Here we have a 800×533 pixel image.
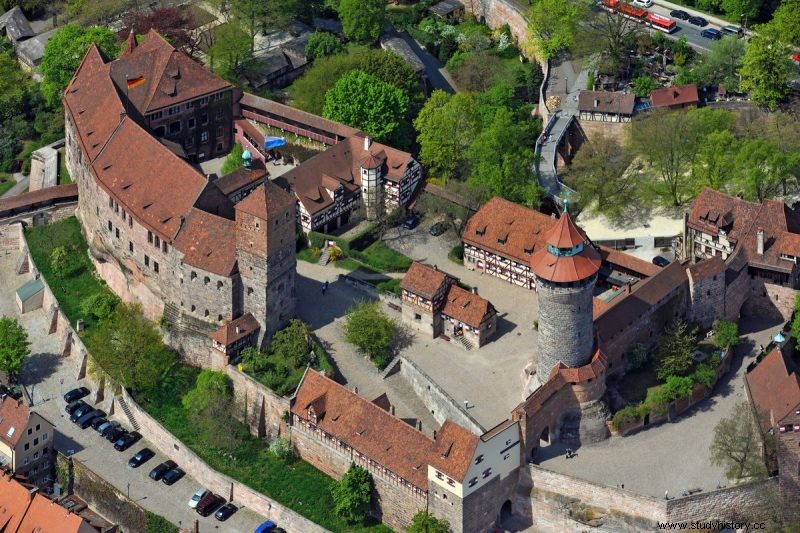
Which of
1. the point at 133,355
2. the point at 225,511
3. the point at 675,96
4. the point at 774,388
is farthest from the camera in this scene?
the point at 675,96

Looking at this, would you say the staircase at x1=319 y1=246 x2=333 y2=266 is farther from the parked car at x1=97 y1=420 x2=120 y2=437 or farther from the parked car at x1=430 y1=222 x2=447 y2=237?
the parked car at x1=97 y1=420 x2=120 y2=437

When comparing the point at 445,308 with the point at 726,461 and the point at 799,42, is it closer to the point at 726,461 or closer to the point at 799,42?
the point at 726,461

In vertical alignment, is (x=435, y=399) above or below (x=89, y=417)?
above

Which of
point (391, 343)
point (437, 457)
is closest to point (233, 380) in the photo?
point (391, 343)

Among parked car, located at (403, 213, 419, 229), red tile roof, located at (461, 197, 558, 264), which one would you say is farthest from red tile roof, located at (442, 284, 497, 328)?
parked car, located at (403, 213, 419, 229)

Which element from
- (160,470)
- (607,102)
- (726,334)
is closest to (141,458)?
(160,470)

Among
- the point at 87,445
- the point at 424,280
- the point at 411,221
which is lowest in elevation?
the point at 87,445

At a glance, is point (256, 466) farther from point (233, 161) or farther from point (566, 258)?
point (233, 161)

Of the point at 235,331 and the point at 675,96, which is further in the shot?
the point at 675,96
